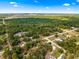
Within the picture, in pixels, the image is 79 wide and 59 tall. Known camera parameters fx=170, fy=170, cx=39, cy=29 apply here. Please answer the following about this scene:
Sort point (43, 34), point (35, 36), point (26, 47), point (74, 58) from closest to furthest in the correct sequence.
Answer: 1. point (74, 58)
2. point (26, 47)
3. point (35, 36)
4. point (43, 34)

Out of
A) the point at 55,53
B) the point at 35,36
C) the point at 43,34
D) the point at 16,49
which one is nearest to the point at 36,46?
the point at 16,49

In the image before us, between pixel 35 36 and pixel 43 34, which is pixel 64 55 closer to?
pixel 35 36

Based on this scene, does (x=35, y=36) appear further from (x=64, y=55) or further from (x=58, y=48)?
(x=64, y=55)

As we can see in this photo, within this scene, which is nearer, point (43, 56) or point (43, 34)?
point (43, 56)

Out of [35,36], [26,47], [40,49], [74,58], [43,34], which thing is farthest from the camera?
[43,34]

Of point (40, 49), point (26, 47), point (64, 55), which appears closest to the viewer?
point (64, 55)

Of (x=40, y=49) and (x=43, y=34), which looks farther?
(x=43, y=34)

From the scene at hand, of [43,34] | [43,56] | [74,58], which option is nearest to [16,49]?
[43,56]

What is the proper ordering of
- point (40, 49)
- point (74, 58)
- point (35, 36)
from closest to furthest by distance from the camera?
point (74, 58) → point (40, 49) → point (35, 36)

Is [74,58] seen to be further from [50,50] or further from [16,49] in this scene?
[16,49]
